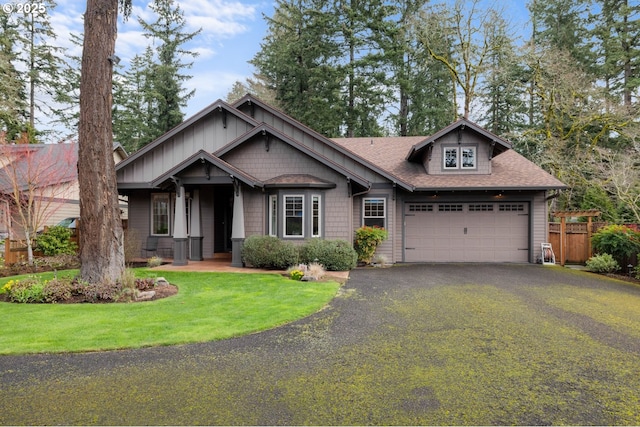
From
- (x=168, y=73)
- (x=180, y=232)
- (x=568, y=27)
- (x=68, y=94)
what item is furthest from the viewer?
(x=68, y=94)

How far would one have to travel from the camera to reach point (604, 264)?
10805 millimetres

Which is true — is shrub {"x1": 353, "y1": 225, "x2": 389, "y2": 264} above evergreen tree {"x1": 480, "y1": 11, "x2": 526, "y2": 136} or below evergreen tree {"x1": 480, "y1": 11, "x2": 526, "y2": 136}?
below

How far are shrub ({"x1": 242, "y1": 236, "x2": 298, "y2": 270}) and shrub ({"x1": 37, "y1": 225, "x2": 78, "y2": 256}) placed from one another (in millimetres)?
6885

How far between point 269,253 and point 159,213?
5.74 metres

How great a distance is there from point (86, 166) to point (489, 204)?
1316 cm

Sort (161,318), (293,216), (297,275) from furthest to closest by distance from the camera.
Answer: (293,216), (297,275), (161,318)

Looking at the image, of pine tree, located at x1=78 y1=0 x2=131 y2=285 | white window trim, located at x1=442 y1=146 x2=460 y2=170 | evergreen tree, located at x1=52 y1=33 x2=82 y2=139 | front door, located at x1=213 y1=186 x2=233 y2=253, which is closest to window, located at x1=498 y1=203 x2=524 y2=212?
white window trim, located at x1=442 y1=146 x2=460 y2=170

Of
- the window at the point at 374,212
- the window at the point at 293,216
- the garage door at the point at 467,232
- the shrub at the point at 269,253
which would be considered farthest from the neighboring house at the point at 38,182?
the garage door at the point at 467,232

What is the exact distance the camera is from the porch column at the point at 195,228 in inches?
485

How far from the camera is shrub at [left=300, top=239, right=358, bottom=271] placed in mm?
10922

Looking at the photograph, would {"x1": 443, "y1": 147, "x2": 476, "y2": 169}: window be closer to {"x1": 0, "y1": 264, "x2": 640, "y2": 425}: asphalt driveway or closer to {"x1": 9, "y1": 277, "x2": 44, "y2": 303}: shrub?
{"x1": 0, "y1": 264, "x2": 640, "y2": 425}: asphalt driveway

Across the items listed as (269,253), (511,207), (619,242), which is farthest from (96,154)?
(619,242)

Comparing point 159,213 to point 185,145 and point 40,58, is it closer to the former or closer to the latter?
point 185,145

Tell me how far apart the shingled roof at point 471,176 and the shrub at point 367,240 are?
2.29 meters
